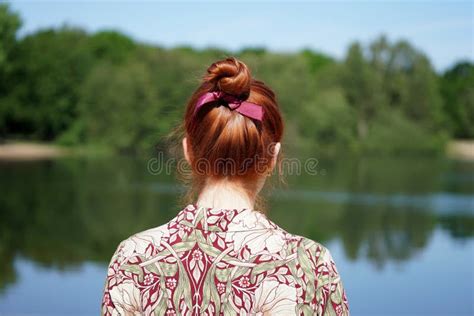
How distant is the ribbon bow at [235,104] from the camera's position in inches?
43.3

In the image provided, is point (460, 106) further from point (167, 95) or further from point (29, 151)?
point (29, 151)

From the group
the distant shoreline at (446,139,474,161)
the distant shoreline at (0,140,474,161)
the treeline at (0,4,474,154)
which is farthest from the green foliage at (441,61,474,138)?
the distant shoreline at (0,140,474,161)

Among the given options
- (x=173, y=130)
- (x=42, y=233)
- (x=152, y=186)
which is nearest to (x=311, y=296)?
(x=173, y=130)

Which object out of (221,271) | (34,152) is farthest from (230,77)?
(34,152)

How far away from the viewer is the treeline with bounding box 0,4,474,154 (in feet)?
116

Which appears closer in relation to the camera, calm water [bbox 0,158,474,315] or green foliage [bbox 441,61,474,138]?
calm water [bbox 0,158,474,315]

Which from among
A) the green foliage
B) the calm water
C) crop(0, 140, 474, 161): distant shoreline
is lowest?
crop(0, 140, 474, 161): distant shoreline

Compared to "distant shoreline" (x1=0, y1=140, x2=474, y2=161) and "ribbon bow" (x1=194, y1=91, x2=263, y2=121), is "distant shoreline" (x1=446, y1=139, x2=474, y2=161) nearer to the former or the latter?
"distant shoreline" (x1=0, y1=140, x2=474, y2=161)

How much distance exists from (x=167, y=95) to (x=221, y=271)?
35.5 meters

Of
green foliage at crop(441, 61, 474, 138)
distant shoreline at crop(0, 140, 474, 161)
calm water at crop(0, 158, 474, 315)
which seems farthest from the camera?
green foliage at crop(441, 61, 474, 138)

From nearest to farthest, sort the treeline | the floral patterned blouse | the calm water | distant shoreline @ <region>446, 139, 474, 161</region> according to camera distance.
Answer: the floral patterned blouse < the calm water < the treeline < distant shoreline @ <region>446, 139, 474, 161</region>

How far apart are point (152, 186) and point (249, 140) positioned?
18.4 m

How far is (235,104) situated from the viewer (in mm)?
1112

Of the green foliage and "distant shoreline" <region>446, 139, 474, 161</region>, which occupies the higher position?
the green foliage
